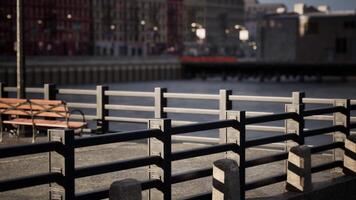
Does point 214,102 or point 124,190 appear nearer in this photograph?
point 124,190

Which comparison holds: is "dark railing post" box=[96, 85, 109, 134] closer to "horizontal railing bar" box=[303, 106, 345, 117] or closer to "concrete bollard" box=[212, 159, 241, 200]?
"horizontal railing bar" box=[303, 106, 345, 117]

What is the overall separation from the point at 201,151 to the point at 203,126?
0.30 meters

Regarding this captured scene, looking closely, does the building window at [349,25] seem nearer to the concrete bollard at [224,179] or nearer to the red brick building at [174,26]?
the red brick building at [174,26]

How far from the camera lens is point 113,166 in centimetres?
717

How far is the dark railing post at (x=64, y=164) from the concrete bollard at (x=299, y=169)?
3879 millimetres

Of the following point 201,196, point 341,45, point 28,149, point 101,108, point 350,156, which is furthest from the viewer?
point 341,45

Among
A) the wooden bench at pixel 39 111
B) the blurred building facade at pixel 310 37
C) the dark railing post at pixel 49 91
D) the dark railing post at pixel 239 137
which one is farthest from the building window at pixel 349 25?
the dark railing post at pixel 239 137

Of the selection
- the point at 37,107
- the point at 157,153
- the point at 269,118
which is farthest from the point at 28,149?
the point at 37,107

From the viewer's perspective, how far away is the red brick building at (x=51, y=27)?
371 feet

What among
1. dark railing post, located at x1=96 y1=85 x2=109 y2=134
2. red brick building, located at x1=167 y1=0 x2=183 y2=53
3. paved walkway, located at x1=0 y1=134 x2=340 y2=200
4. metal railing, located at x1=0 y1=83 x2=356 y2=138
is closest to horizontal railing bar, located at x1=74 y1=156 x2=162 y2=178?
paved walkway, located at x1=0 y1=134 x2=340 y2=200

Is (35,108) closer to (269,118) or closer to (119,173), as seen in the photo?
(119,173)

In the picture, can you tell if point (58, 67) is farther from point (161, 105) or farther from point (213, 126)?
point (213, 126)

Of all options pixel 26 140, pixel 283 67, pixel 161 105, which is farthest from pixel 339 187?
pixel 283 67

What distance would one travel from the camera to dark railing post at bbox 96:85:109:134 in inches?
681
